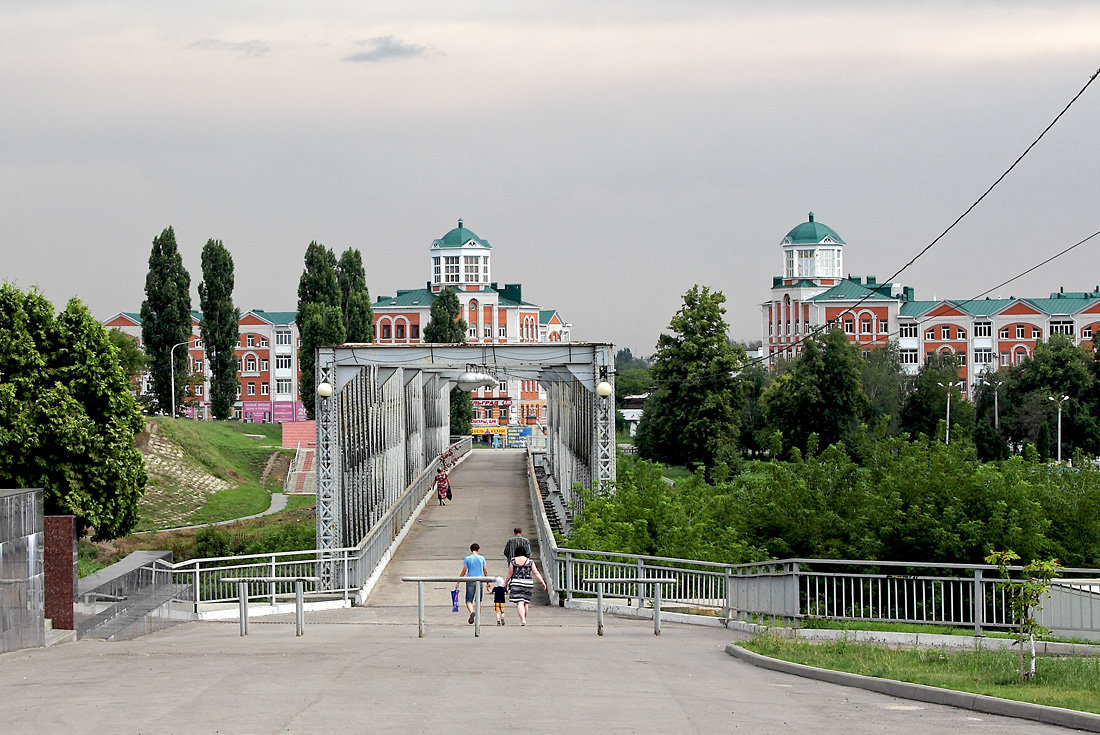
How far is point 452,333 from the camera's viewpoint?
10062 centimetres

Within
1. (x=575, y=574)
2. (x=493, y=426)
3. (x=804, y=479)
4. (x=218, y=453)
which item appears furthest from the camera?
(x=493, y=426)

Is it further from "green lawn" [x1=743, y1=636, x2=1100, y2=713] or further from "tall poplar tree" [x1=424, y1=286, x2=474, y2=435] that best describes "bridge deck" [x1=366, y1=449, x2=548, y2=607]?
"tall poplar tree" [x1=424, y1=286, x2=474, y2=435]

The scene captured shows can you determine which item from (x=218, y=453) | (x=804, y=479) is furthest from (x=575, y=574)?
(x=218, y=453)

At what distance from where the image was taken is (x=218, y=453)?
216ft

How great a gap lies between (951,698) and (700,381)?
182ft

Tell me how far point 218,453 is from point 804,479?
44277mm


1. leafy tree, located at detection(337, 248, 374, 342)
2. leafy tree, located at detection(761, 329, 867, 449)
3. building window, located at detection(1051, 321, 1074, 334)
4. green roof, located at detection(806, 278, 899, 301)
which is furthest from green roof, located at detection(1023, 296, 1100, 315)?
leafy tree, located at detection(337, 248, 374, 342)

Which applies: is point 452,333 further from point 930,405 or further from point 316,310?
point 930,405

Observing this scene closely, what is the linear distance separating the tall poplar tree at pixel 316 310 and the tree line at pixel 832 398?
56.3 ft

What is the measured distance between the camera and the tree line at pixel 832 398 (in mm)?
66500

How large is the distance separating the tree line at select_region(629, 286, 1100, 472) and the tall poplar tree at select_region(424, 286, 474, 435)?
42.8ft

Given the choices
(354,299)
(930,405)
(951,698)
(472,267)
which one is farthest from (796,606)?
(472,267)

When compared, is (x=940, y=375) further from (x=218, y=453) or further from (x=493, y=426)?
(x=218, y=453)

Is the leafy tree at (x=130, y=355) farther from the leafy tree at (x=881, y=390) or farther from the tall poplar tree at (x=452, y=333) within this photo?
the leafy tree at (x=881, y=390)
